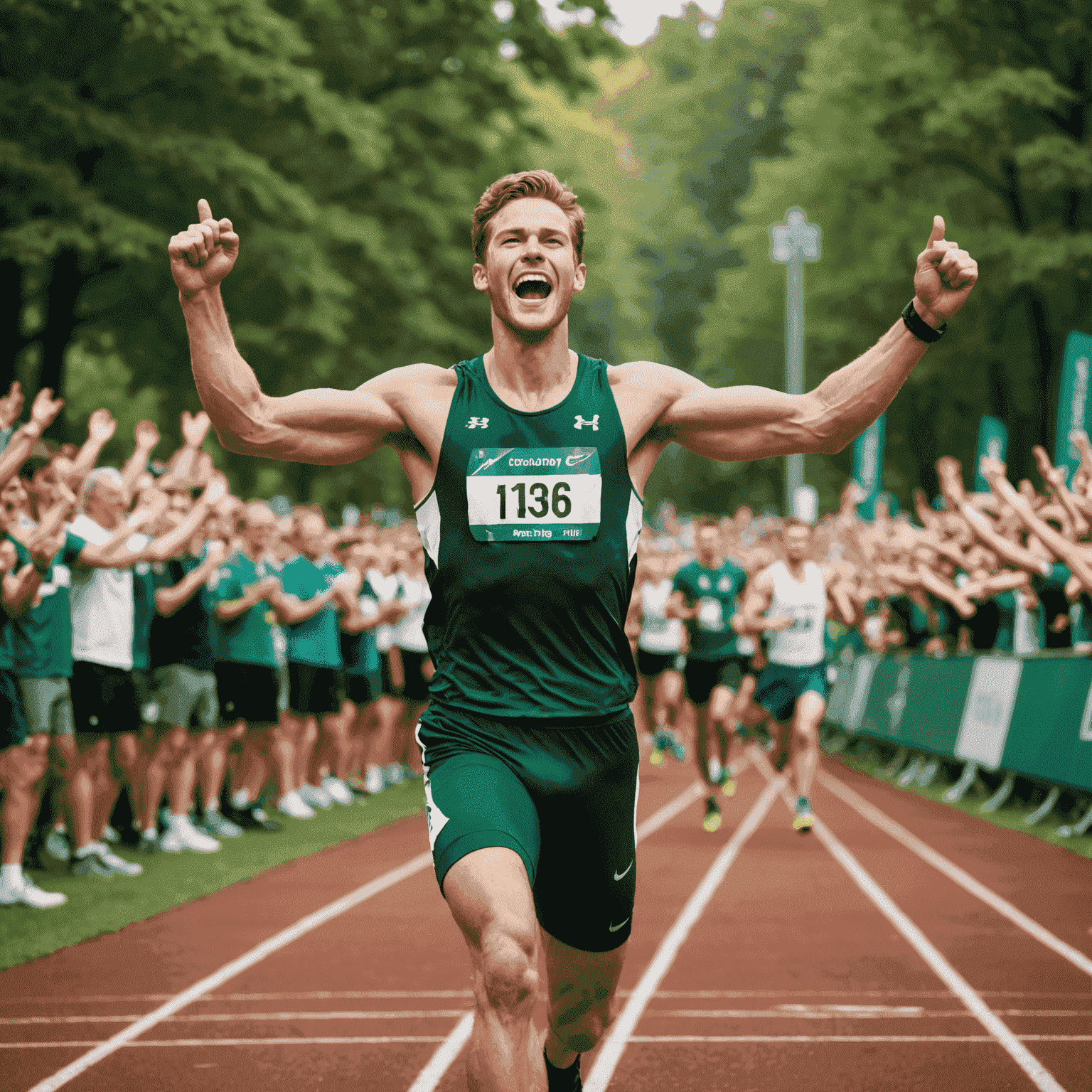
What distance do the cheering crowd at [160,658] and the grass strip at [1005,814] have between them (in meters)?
5.60

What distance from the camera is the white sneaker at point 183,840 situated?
1280cm

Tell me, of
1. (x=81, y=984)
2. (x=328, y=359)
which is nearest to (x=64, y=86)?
(x=328, y=359)

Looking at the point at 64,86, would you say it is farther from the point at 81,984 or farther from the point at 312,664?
the point at 81,984

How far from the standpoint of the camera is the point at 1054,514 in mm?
13641

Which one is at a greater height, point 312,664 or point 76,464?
point 76,464

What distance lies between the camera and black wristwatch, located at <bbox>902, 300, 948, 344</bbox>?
433 cm

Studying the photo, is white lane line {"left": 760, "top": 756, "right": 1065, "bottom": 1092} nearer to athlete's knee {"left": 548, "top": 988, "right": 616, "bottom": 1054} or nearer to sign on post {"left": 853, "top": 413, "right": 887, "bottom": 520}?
athlete's knee {"left": 548, "top": 988, "right": 616, "bottom": 1054}

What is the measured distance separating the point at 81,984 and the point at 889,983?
12.1 ft

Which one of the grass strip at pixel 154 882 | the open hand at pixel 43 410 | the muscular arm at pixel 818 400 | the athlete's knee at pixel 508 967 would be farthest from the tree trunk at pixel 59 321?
the athlete's knee at pixel 508 967

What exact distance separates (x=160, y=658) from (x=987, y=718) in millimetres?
7613

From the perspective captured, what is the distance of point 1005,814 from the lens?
51.0ft

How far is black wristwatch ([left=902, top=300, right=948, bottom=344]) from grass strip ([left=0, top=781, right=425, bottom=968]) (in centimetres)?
599

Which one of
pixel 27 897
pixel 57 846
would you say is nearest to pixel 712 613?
pixel 57 846

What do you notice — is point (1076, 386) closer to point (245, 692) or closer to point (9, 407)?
point (245, 692)
